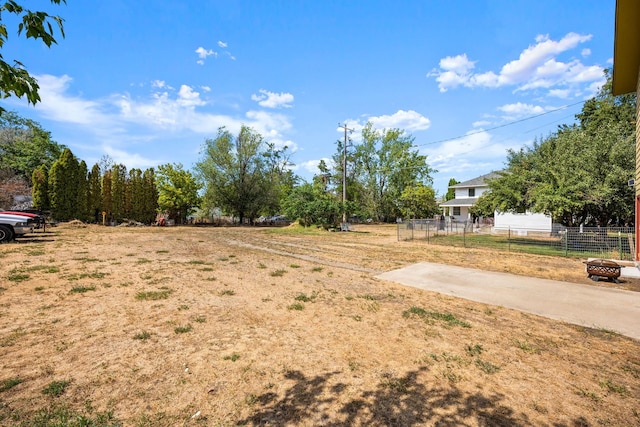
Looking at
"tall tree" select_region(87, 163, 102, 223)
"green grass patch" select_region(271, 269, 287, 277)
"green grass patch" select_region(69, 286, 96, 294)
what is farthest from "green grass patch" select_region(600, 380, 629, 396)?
"tall tree" select_region(87, 163, 102, 223)

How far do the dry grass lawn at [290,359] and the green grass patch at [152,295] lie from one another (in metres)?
0.05

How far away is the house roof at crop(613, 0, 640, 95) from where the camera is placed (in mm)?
6500

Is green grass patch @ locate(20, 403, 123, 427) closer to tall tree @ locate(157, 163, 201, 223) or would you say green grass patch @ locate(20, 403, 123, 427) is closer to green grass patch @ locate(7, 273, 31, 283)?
green grass patch @ locate(7, 273, 31, 283)

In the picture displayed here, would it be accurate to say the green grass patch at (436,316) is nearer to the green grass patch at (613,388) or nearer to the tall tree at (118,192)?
the green grass patch at (613,388)

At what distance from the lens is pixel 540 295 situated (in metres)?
6.38

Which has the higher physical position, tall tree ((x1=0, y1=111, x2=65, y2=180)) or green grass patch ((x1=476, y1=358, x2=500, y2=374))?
tall tree ((x1=0, y1=111, x2=65, y2=180))

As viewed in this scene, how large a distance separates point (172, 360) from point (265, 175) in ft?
116

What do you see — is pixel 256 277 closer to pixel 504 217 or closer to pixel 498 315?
pixel 498 315

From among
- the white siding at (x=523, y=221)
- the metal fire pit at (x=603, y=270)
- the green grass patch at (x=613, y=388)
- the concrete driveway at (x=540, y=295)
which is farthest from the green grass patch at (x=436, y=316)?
the white siding at (x=523, y=221)

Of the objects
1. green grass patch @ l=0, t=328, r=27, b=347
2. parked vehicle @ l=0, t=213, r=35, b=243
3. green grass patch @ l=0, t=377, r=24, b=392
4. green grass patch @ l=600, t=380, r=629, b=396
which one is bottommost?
green grass patch @ l=600, t=380, r=629, b=396

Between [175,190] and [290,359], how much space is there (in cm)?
3360

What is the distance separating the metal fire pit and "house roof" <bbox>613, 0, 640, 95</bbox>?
5.98 meters

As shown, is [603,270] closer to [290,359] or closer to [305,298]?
[305,298]

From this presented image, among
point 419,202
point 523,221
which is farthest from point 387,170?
point 523,221
